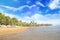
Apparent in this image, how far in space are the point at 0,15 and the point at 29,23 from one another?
30.6m

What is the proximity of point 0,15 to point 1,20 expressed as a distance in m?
0.95

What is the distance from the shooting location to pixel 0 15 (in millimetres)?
23438

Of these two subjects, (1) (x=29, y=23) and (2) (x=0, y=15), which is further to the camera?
(1) (x=29, y=23)

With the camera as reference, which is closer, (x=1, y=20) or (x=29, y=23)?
(x=1, y=20)

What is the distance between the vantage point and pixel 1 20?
23266 mm

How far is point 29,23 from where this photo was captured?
176 feet

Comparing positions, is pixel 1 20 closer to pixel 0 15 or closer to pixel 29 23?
pixel 0 15

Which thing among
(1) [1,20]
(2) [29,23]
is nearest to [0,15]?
(1) [1,20]
